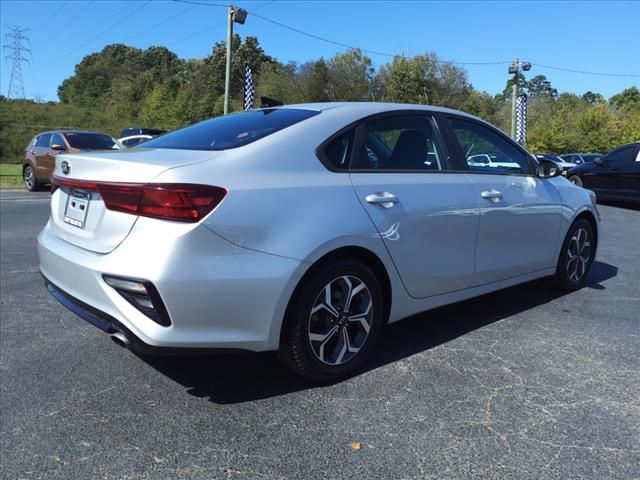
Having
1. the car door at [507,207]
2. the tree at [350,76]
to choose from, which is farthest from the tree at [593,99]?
the car door at [507,207]

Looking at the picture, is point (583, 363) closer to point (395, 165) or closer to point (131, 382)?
point (395, 165)

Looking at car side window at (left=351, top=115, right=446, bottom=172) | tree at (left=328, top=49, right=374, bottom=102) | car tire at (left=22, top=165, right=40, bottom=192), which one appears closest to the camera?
car side window at (left=351, top=115, right=446, bottom=172)

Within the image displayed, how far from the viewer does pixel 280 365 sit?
11.0ft

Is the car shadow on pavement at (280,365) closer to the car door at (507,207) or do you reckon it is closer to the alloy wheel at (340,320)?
the alloy wheel at (340,320)

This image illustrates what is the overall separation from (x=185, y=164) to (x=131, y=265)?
55 cm

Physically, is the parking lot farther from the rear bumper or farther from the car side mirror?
the car side mirror

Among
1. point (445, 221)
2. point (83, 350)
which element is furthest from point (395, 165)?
point (83, 350)

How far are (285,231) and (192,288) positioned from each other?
539 mm

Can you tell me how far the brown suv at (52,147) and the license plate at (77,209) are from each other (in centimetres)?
1127

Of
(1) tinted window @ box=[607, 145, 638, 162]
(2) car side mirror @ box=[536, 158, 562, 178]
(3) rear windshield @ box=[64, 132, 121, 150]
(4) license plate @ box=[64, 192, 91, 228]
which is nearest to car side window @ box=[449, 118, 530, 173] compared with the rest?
(2) car side mirror @ box=[536, 158, 562, 178]

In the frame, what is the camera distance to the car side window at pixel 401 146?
129 inches

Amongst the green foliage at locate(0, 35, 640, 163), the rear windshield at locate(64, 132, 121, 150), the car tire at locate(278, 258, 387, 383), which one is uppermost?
the green foliage at locate(0, 35, 640, 163)

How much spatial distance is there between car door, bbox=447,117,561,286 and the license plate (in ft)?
8.13

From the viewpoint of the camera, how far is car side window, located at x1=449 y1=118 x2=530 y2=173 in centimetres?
392
